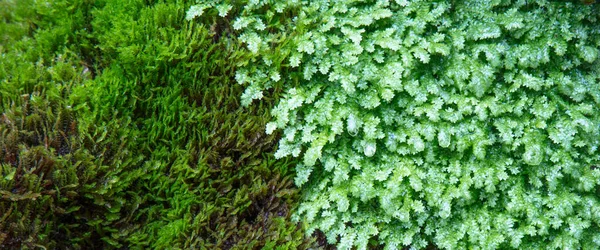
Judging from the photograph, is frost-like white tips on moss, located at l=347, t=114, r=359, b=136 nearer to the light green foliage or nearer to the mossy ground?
the light green foliage

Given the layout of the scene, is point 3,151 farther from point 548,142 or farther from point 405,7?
point 548,142

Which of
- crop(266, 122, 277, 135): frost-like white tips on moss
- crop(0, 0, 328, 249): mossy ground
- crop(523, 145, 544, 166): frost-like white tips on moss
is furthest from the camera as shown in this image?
crop(266, 122, 277, 135): frost-like white tips on moss

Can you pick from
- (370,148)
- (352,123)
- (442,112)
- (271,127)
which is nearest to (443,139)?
(442,112)

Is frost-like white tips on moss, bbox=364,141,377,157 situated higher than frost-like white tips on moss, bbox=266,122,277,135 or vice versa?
frost-like white tips on moss, bbox=266,122,277,135

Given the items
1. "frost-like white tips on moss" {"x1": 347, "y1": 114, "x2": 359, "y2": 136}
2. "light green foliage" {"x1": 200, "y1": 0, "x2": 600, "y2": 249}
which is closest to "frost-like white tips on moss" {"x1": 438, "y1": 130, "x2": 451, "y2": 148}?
"light green foliage" {"x1": 200, "y1": 0, "x2": 600, "y2": 249}

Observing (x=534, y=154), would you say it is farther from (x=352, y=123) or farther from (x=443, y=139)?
(x=352, y=123)

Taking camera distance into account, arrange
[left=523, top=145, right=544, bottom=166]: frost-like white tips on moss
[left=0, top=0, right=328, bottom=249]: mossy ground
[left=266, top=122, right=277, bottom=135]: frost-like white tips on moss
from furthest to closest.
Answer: [left=266, top=122, right=277, bottom=135]: frost-like white tips on moss → [left=523, top=145, right=544, bottom=166]: frost-like white tips on moss → [left=0, top=0, right=328, bottom=249]: mossy ground
